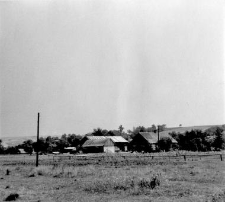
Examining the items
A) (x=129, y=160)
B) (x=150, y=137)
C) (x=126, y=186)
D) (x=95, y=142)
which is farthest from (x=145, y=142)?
(x=126, y=186)

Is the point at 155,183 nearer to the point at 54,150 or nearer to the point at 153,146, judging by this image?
the point at 153,146

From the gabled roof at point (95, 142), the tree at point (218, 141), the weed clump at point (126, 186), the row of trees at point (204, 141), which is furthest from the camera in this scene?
the gabled roof at point (95, 142)

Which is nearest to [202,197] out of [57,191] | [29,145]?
[57,191]

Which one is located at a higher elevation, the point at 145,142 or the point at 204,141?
the point at 145,142

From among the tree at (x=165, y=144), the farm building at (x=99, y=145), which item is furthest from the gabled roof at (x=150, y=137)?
the farm building at (x=99, y=145)

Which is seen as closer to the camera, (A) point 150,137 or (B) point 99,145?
(A) point 150,137

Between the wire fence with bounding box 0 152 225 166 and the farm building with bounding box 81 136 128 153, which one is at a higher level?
the farm building with bounding box 81 136 128 153

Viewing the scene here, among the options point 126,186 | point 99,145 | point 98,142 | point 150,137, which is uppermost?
point 150,137

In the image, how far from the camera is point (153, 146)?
247ft

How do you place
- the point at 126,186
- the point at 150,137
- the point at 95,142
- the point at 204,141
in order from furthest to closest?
the point at 95,142
the point at 150,137
the point at 204,141
the point at 126,186

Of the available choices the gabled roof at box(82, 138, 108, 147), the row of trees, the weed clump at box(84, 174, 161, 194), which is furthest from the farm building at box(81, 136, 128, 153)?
the weed clump at box(84, 174, 161, 194)

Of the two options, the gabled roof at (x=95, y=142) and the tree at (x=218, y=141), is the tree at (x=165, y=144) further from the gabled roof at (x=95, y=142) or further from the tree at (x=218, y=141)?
the gabled roof at (x=95, y=142)

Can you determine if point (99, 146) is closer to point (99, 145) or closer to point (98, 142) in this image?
point (99, 145)

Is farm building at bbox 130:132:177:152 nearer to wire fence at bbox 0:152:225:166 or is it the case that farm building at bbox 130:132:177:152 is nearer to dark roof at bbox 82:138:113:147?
dark roof at bbox 82:138:113:147
